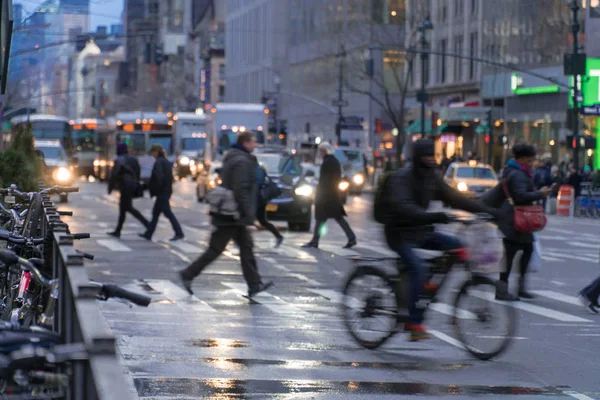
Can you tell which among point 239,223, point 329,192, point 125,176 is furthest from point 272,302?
point 125,176

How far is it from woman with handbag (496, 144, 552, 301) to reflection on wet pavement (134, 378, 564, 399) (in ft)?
18.1

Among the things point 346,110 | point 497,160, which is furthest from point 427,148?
point 346,110

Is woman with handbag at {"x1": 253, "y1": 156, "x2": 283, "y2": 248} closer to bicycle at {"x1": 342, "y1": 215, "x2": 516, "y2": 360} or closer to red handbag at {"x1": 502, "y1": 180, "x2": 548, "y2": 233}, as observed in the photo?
red handbag at {"x1": 502, "y1": 180, "x2": 548, "y2": 233}

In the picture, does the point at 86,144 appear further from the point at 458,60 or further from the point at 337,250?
the point at 337,250

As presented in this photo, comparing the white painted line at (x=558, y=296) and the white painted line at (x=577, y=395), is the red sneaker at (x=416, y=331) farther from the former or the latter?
the white painted line at (x=558, y=296)

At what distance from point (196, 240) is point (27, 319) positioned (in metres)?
17.7

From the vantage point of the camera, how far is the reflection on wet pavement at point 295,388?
8.74 m

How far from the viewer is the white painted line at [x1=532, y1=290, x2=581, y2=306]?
51.2 ft

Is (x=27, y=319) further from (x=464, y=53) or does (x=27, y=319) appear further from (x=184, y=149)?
(x=464, y=53)

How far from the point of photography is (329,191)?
74.4ft

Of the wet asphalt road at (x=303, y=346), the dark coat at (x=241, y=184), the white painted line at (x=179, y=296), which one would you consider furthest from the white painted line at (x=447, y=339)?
the dark coat at (x=241, y=184)

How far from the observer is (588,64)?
61312mm

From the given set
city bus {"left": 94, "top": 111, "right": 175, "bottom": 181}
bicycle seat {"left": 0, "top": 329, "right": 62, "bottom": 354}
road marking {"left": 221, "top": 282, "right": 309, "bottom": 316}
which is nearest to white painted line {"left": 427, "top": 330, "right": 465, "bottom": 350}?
road marking {"left": 221, "top": 282, "right": 309, "bottom": 316}

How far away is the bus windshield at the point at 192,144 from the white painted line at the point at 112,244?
47.2 m
